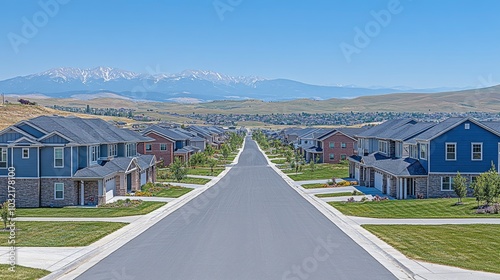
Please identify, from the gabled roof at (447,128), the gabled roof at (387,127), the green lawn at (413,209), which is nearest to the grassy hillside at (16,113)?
the gabled roof at (387,127)

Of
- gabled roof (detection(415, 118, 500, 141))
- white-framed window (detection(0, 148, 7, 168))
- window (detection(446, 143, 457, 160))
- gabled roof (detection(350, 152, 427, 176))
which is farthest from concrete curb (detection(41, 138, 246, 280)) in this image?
window (detection(446, 143, 457, 160))

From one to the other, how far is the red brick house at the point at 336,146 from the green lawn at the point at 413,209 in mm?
45325

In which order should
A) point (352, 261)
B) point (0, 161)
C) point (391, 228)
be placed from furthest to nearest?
point (0, 161)
point (391, 228)
point (352, 261)

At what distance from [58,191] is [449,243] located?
91.3 feet

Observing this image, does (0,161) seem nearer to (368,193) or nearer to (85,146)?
(85,146)

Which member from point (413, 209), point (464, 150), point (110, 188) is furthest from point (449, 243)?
point (110, 188)

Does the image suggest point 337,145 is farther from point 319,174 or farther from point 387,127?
point 387,127

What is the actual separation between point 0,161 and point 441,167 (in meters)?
32.5

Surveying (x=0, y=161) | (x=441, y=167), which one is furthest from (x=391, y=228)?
(x=0, y=161)

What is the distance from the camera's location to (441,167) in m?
44.1

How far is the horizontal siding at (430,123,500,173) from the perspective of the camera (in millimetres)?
44156

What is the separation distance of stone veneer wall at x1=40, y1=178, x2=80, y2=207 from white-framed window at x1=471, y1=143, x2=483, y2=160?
98.2 ft

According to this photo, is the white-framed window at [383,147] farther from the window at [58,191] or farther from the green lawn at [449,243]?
the window at [58,191]

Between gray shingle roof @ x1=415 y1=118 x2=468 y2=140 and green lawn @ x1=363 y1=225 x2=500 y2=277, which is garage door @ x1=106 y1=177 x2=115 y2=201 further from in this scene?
gray shingle roof @ x1=415 y1=118 x2=468 y2=140
